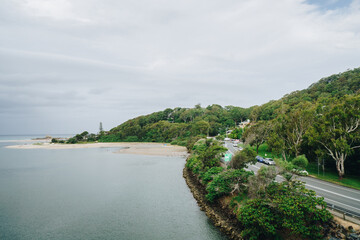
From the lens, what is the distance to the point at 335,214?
1476 cm

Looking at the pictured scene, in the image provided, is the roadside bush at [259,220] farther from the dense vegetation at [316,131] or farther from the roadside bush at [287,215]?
the dense vegetation at [316,131]

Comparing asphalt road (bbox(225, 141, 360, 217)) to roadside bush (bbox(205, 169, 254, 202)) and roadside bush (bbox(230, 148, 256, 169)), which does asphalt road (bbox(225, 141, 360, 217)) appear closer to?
roadside bush (bbox(205, 169, 254, 202))

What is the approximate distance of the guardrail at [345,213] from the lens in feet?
45.5

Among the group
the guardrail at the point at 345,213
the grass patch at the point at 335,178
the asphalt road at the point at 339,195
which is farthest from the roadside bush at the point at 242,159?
the grass patch at the point at 335,178

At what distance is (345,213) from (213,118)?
320 feet

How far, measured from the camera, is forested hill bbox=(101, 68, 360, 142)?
83544 mm

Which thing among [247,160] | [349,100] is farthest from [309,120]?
[247,160]

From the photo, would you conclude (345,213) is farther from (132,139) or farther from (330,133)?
(132,139)

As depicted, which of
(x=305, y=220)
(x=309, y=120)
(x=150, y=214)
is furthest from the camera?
(x=309, y=120)

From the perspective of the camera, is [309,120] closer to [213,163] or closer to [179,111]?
[213,163]

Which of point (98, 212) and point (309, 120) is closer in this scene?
point (98, 212)

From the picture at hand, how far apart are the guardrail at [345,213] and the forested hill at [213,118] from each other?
70.0m

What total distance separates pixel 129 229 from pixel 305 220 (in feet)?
50.3

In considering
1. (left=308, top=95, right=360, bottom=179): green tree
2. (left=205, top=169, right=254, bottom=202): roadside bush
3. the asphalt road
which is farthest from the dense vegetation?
(left=205, top=169, right=254, bottom=202): roadside bush
